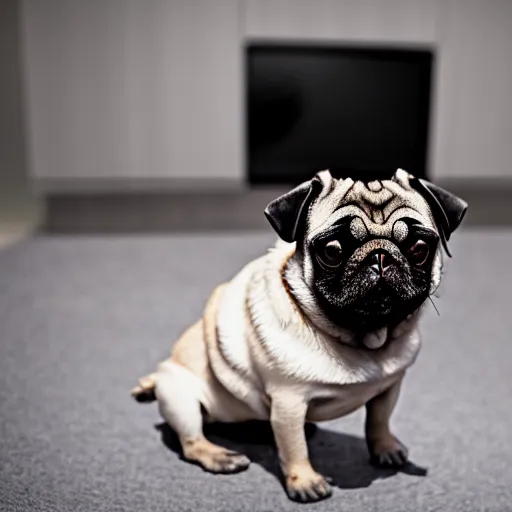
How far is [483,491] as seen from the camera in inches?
30.2

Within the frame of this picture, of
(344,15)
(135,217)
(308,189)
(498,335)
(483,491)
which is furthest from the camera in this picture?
(135,217)

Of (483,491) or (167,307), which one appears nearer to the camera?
(483,491)

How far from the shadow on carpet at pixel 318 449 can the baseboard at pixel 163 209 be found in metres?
2.21

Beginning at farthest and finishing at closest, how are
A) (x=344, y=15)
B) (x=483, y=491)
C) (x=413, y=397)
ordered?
(x=344, y=15) → (x=413, y=397) → (x=483, y=491)

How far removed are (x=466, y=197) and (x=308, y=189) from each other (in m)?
3.02

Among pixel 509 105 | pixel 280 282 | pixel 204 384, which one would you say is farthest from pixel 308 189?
pixel 509 105

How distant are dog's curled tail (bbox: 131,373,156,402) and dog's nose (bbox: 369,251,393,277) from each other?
1.40 ft

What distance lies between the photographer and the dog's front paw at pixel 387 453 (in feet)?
2.67

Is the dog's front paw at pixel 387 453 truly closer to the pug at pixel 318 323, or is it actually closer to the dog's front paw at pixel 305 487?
the pug at pixel 318 323

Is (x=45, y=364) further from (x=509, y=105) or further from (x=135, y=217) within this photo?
(x=509, y=105)

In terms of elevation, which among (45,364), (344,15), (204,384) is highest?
(344,15)

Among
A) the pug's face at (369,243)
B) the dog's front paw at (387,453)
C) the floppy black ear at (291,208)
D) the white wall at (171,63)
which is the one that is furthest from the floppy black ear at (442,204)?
the white wall at (171,63)

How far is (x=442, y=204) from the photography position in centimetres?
66

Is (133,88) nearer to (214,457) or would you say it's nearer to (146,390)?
(146,390)
